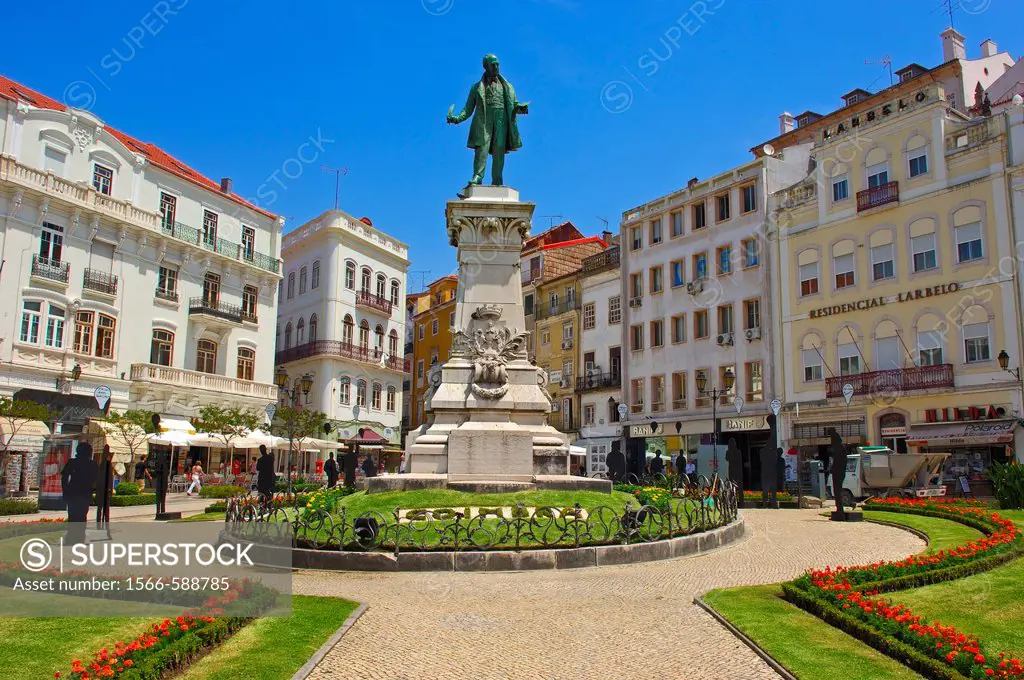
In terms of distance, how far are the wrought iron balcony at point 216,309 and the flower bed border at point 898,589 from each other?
3710 cm

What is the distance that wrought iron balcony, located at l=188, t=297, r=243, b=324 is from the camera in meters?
40.2

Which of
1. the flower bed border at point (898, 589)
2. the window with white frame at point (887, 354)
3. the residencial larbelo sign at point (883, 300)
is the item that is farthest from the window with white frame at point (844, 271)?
the flower bed border at point (898, 589)

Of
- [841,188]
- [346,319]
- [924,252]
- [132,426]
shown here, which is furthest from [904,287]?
[346,319]

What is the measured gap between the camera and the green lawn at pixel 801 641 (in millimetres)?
5859

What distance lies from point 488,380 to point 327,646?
9.13 metres

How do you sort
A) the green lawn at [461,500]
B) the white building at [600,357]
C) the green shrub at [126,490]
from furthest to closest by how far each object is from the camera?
the white building at [600,357]
the green shrub at [126,490]
the green lawn at [461,500]

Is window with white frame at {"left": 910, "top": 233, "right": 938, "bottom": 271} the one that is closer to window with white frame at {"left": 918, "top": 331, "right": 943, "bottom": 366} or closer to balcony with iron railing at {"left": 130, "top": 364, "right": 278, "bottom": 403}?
window with white frame at {"left": 918, "top": 331, "right": 943, "bottom": 366}

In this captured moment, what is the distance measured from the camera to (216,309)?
41.7m

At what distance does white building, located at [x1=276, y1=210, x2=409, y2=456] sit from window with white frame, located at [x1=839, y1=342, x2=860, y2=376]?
29.2m

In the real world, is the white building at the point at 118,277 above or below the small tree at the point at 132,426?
above

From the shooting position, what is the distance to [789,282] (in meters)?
38.6

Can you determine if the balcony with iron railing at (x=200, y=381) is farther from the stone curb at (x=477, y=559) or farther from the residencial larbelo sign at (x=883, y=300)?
the stone curb at (x=477, y=559)

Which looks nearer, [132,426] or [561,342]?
[132,426]

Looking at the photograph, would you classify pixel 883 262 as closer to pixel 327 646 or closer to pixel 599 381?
pixel 599 381
